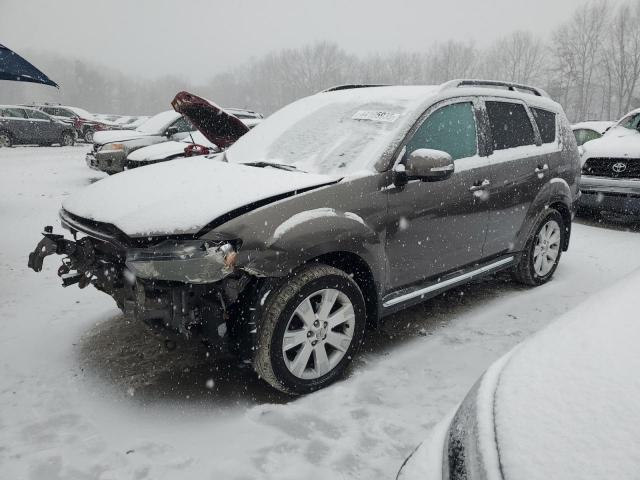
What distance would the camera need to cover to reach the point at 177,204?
2.65 m

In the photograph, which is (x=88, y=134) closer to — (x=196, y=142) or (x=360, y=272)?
(x=196, y=142)

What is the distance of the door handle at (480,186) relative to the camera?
3662 mm

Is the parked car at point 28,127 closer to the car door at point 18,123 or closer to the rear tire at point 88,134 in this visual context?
the car door at point 18,123

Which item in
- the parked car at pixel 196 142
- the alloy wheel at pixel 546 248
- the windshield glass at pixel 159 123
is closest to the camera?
the alloy wheel at pixel 546 248

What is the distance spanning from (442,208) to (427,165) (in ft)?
1.74

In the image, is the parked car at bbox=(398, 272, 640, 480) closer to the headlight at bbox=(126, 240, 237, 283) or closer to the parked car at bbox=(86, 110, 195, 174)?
the headlight at bbox=(126, 240, 237, 283)

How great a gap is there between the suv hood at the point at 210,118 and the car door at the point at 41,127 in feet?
54.4

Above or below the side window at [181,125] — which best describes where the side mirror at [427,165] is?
below

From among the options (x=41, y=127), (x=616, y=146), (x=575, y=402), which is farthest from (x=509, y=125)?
(x=41, y=127)

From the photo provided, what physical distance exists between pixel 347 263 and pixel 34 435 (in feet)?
6.33

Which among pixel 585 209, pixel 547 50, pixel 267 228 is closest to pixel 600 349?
pixel 267 228

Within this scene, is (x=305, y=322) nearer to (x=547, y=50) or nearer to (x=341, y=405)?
(x=341, y=405)

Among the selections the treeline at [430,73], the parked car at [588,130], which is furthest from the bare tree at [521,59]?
the parked car at [588,130]

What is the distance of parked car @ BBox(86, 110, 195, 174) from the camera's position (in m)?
9.77
